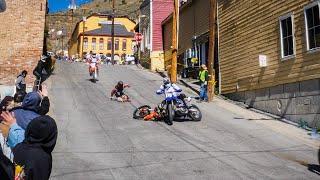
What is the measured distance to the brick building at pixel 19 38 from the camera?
2479 centimetres

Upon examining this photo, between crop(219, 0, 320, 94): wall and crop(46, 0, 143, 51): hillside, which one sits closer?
crop(219, 0, 320, 94): wall

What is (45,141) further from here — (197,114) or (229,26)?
(229,26)

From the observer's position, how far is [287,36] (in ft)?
59.6

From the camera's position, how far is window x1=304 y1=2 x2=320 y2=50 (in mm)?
16344

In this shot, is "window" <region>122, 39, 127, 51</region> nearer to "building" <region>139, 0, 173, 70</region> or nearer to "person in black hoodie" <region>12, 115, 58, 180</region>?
"building" <region>139, 0, 173, 70</region>

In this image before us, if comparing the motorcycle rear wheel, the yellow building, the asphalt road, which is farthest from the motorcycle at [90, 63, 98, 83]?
the yellow building

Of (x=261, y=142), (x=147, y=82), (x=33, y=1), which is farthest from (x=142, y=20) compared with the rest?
(x=261, y=142)

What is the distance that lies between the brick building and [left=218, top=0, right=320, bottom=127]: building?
9411 millimetres

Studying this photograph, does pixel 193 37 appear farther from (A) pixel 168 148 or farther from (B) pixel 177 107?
(A) pixel 168 148

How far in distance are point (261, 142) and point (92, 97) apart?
1085cm

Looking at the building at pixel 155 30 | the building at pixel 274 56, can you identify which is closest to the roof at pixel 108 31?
the building at pixel 155 30

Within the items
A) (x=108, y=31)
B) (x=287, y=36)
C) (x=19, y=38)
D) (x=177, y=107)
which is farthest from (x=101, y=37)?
(x=177, y=107)

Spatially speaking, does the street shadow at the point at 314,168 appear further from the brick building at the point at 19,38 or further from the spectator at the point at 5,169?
the brick building at the point at 19,38

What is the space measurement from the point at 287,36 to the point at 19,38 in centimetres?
1371
